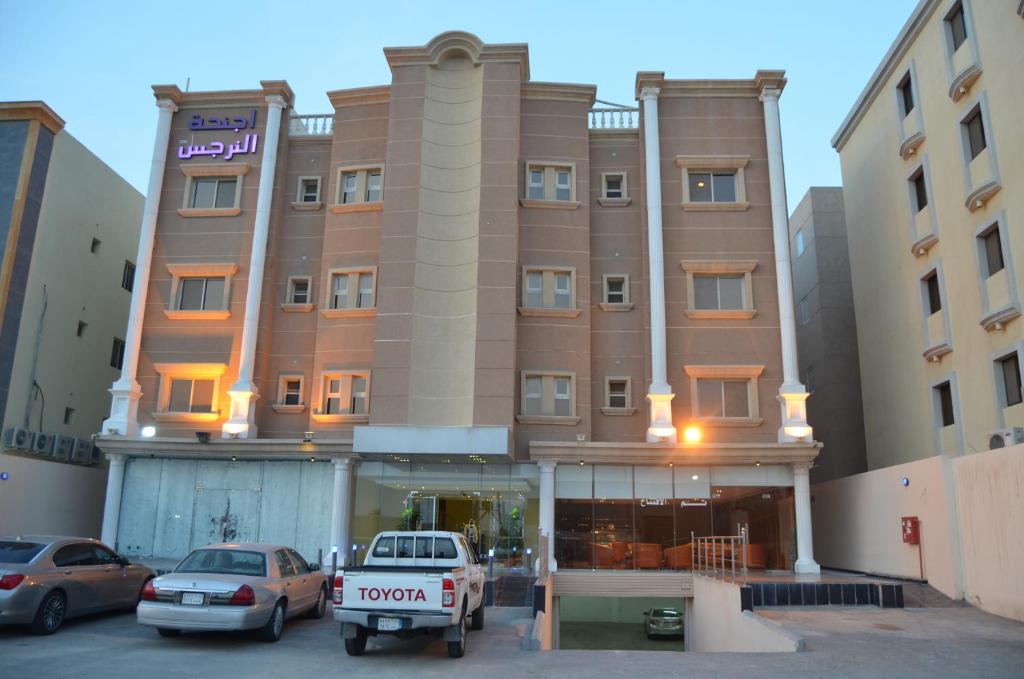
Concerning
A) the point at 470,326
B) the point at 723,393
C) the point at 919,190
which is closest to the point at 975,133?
the point at 919,190

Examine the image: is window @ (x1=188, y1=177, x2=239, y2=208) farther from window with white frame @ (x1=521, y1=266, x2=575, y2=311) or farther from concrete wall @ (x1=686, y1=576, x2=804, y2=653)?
concrete wall @ (x1=686, y1=576, x2=804, y2=653)

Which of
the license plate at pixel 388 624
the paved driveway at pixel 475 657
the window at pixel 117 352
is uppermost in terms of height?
the window at pixel 117 352

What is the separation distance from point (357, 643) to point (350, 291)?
1514 centimetres

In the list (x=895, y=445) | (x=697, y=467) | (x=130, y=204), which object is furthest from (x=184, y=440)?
(x=895, y=445)

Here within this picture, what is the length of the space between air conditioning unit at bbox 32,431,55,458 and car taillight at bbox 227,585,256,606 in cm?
1719

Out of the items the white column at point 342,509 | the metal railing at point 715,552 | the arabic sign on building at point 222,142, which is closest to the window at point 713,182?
the metal railing at point 715,552

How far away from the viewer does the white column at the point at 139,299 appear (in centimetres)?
2530

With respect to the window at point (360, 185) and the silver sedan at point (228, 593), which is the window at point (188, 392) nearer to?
the window at point (360, 185)

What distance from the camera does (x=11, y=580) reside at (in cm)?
1244

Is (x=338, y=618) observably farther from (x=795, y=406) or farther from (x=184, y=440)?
(x=795, y=406)

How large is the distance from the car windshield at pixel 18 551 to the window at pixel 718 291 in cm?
1850

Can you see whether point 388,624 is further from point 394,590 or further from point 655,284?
point 655,284

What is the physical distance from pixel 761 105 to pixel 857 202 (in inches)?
242

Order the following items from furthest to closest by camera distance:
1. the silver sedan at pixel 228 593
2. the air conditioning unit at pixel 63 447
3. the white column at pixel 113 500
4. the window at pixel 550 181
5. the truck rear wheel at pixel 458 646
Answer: the air conditioning unit at pixel 63 447 < the window at pixel 550 181 < the white column at pixel 113 500 < the silver sedan at pixel 228 593 < the truck rear wheel at pixel 458 646
